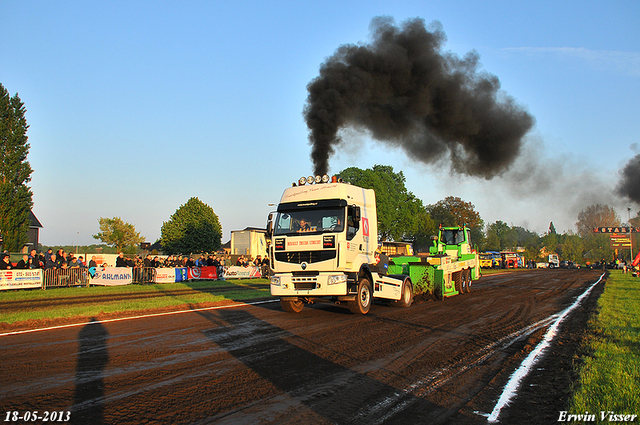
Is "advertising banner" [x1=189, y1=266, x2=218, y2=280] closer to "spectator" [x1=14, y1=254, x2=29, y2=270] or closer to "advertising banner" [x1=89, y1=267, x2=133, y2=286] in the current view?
"advertising banner" [x1=89, y1=267, x2=133, y2=286]

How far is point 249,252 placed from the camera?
52.1m

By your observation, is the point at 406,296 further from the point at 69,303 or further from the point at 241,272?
the point at 241,272

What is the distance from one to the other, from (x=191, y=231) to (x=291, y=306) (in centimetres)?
6132

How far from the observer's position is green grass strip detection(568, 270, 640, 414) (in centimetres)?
465

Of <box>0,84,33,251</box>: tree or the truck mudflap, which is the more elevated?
<box>0,84,33,251</box>: tree

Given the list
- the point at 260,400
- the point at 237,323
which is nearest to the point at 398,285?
the point at 237,323

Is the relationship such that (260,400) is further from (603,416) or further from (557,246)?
(557,246)

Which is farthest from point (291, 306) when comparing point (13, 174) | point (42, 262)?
point (13, 174)

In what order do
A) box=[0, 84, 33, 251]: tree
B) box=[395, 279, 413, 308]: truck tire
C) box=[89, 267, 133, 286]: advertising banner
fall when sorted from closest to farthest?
box=[395, 279, 413, 308]: truck tire → box=[89, 267, 133, 286]: advertising banner → box=[0, 84, 33, 251]: tree

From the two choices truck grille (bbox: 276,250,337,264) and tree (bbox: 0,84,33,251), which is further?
tree (bbox: 0,84,33,251)

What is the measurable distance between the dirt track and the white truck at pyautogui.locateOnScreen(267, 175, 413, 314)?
1.15 m

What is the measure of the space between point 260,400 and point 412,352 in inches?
137

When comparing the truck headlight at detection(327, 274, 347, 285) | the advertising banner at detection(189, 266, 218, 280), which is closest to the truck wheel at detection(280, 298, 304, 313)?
the truck headlight at detection(327, 274, 347, 285)

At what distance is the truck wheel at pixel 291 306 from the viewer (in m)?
13.1
